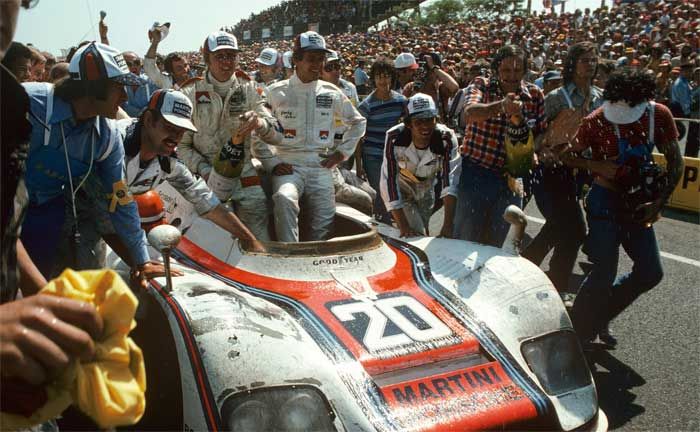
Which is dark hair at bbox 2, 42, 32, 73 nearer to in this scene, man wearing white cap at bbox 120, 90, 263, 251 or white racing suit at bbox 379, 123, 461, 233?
man wearing white cap at bbox 120, 90, 263, 251

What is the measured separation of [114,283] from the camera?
104cm

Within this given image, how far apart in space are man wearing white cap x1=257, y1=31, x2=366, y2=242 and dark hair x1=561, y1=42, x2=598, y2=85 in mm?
1714

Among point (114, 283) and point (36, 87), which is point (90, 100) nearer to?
point (36, 87)

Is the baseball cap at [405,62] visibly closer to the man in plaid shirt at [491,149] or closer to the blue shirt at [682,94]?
the man in plaid shirt at [491,149]

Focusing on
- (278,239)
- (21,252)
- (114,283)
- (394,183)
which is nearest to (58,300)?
(114,283)

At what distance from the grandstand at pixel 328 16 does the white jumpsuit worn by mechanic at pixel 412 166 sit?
A: 38.8 meters

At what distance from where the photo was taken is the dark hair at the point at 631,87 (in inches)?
150

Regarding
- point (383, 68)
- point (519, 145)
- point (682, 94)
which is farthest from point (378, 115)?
point (682, 94)

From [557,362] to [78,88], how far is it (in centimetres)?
246

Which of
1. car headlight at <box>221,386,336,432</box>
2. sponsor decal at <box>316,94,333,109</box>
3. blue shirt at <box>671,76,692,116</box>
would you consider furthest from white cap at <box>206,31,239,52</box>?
blue shirt at <box>671,76,692,116</box>

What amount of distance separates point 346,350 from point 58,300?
5.98 feet

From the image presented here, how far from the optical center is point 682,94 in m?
10.9

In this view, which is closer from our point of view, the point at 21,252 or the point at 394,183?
the point at 21,252

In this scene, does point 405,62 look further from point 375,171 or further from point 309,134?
point 309,134
